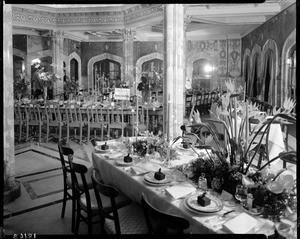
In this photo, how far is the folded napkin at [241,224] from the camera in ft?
5.93

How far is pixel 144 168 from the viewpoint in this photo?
2982 mm

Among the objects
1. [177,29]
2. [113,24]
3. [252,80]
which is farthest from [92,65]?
[177,29]

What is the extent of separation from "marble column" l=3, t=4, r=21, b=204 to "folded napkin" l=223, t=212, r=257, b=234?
3.13m

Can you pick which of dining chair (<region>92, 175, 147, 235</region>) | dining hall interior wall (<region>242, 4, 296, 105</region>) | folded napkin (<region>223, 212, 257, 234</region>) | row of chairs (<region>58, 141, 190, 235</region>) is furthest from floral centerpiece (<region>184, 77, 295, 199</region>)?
dining hall interior wall (<region>242, 4, 296, 105</region>)

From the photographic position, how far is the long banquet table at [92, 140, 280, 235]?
1921 mm

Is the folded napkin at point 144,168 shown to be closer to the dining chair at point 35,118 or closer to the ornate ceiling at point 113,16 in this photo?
the dining chair at point 35,118

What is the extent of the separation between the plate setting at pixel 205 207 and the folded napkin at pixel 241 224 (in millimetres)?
166

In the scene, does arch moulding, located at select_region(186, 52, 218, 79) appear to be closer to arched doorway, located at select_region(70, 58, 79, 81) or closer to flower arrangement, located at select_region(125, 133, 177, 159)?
arched doorway, located at select_region(70, 58, 79, 81)

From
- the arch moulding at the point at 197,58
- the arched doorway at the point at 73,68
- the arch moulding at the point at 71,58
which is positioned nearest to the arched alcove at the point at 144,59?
the arch moulding at the point at 197,58

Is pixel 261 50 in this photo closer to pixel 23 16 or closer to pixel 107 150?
pixel 23 16

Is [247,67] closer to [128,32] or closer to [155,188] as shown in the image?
[128,32]

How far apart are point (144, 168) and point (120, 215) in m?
0.53

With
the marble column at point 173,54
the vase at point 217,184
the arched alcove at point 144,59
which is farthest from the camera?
the arched alcove at point 144,59

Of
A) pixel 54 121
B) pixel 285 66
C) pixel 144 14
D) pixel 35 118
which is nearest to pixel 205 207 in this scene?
pixel 54 121
